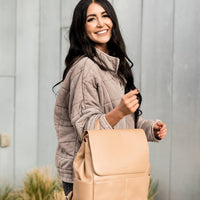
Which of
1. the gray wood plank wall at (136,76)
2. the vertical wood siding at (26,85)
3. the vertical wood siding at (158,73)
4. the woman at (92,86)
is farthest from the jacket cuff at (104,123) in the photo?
the vertical wood siding at (26,85)

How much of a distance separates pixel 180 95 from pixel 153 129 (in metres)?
1.23

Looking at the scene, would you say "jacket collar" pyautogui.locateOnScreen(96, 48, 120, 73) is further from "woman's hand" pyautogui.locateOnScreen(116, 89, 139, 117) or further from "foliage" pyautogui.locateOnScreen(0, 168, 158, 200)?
"foliage" pyautogui.locateOnScreen(0, 168, 158, 200)

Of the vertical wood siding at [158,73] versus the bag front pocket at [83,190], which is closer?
the bag front pocket at [83,190]

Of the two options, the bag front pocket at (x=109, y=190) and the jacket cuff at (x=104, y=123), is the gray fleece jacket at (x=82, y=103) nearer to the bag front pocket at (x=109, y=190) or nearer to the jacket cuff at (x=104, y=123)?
the jacket cuff at (x=104, y=123)

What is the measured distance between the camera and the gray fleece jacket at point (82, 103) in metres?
1.82

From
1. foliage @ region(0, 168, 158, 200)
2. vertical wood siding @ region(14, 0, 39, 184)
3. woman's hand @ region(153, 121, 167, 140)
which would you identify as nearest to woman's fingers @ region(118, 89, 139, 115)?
woman's hand @ region(153, 121, 167, 140)

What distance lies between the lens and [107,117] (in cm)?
179

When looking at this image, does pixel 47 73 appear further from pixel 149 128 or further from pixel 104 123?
pixel 104 123

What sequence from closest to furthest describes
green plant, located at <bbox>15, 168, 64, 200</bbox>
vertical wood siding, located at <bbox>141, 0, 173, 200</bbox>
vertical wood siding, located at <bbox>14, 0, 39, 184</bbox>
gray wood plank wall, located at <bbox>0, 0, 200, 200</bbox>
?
gray wood plank wall, located at <bbox>0, 0, 200, 200</bbox> < vertical wood siding, located at <bbox>141, 0, 173, 200</bbox> < green plant, located at <bbox>15, 168, 64, 200</bbox> < vertical wood siding, located at <bbox>14, 0, 39, 184</bbox>

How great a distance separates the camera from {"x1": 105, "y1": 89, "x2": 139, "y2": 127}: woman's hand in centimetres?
173

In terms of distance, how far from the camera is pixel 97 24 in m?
2.05

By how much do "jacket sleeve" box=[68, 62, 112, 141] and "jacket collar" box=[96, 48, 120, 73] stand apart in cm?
16

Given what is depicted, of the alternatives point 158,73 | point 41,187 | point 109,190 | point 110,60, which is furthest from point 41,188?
point 109,190

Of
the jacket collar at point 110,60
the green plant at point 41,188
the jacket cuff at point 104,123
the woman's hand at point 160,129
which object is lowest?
the green plant at point 41,188
